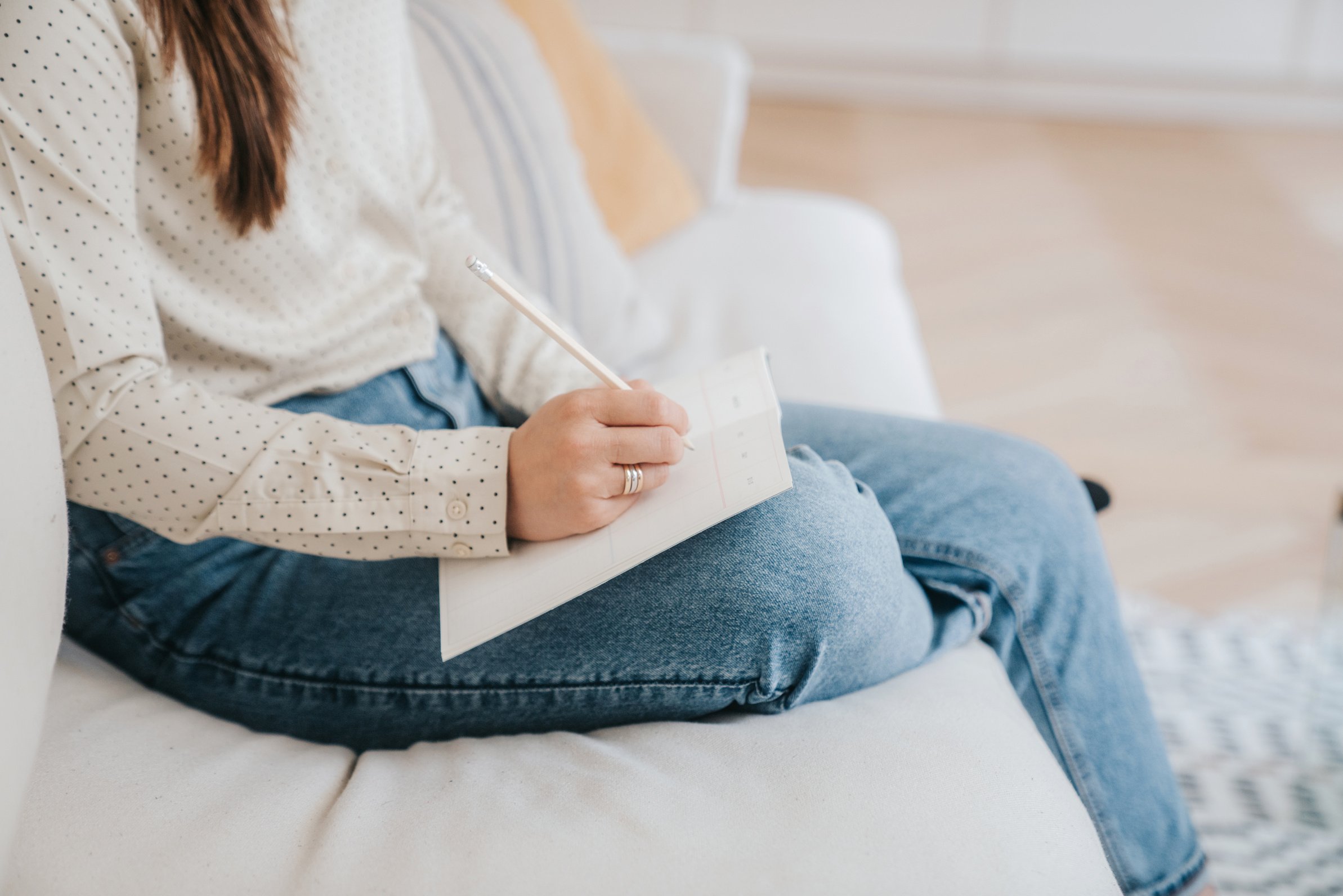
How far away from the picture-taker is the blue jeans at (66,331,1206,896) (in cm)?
64

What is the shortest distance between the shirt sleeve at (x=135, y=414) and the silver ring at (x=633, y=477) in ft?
0.25

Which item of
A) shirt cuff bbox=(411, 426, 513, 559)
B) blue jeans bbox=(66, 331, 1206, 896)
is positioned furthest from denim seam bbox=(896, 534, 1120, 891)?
shirt cuff bbox=(411, 426, 513, 559)

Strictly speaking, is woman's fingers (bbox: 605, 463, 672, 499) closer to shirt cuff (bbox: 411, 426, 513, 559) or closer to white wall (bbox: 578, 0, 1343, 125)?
shirt cuff (bbox: 411, 426, 513, 559)

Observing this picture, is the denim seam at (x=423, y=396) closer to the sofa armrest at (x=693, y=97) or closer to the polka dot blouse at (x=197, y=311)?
the polka dot blouse at (x=197, y=311)

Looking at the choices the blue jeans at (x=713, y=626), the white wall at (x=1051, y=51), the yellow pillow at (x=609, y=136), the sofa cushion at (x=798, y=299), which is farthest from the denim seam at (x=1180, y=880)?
the white wall at (x=1051, y=51)

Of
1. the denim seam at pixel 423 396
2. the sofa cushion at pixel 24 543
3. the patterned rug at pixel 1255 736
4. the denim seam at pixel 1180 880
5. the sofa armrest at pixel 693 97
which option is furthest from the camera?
the sofa armrest at pixel 693 97

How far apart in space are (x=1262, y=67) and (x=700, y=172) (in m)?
2.37

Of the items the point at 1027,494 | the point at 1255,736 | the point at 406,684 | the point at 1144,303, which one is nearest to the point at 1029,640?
the point at 1027,494

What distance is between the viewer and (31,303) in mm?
583

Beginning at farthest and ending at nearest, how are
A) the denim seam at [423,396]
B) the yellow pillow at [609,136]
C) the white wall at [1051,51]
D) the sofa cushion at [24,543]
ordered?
the white wall at [1051,51] → the yellow pillow at [609,136] → the denim seam at [423,396] → the sofa cushion at [24,543]

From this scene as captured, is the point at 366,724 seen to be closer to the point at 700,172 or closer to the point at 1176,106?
the point at 700,172

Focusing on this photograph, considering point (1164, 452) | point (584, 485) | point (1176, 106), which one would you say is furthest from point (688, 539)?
point (1176, 106)

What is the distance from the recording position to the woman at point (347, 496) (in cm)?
61

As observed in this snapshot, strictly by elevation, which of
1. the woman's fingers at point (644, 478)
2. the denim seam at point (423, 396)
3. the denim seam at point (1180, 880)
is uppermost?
the woman's fingers at point (644, 478)
